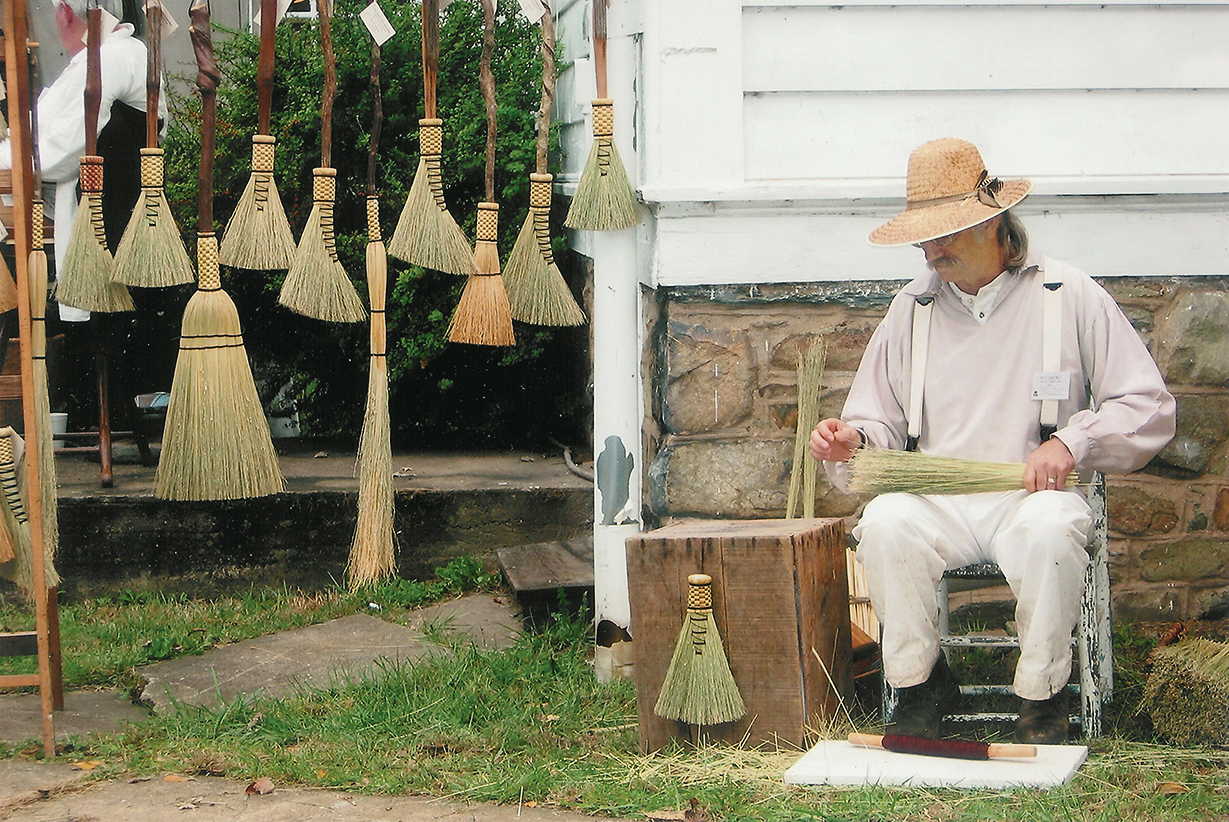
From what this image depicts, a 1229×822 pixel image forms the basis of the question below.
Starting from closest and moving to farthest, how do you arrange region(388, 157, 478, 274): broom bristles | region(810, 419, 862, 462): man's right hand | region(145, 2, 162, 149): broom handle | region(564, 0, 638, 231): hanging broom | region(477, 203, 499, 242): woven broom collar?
region(810, 419, 862, 462): man's right hand, region(145, 2, 162, 149): broom handle, region(564, 0, 638, 231): hanging broom, region(388, 157, 478, 274): broom bristles, region(477, 203, 499, 242): woven broom collar

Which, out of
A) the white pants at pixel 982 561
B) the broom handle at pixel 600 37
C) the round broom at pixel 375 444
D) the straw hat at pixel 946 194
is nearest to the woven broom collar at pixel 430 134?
the round broom at pixel 375 444

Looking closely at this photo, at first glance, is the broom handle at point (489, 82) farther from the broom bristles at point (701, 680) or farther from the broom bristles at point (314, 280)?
the broom bristles at point (701, 680)

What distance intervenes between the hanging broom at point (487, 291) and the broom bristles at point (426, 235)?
12 centimetres

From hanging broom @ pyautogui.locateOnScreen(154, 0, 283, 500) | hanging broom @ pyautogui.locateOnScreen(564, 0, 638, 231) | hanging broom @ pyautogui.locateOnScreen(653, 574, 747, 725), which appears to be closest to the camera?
hanging broom @ pyautogui.locateOnScreen(653, 574, 747, 725)

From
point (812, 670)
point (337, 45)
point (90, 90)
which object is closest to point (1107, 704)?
point (812, 670)

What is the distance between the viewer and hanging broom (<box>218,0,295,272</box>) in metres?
4.24

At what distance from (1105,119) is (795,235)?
1072 millimetres

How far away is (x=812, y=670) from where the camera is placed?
3592 millimetres

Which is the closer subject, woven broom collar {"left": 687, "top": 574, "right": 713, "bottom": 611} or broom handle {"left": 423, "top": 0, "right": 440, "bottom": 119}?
woven broom collar {"left": 687, "top": 574, "right": 713, "bottom": 611}

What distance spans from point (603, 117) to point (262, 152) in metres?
1.07

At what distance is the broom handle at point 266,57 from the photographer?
163 inches

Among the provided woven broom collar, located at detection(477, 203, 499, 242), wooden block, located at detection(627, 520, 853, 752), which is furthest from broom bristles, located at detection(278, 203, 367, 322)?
wooden block, located at detection(627, 520, 853, 752)

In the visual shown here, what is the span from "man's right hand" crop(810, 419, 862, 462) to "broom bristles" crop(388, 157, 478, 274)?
4.49 ft

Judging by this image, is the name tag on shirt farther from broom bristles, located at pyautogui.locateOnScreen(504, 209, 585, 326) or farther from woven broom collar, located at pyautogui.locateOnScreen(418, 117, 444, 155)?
woven broom collar, located at pyautogui.locateOnScreen(418, 117, 444, 155)
